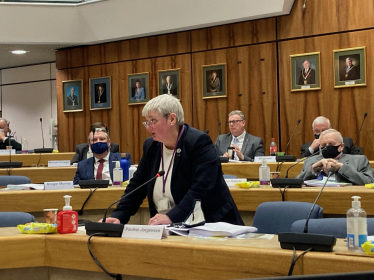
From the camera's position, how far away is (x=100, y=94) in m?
10.0

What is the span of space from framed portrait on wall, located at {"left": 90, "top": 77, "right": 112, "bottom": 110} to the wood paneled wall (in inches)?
4.6

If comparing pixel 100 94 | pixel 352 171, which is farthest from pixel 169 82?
pixel 352 171

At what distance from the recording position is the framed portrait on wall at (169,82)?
9.12 meters

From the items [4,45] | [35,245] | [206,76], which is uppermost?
[4,45]

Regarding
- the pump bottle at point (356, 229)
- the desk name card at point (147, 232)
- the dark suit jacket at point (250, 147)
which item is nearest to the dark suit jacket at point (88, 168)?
the dark suit jacket at point (250, 147)

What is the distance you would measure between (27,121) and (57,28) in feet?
12.0

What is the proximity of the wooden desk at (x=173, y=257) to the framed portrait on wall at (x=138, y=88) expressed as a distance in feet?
23.6

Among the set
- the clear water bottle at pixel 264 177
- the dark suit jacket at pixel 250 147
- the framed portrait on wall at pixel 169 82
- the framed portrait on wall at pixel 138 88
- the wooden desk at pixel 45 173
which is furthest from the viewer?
the framed portrait on wall at pixel 138 88

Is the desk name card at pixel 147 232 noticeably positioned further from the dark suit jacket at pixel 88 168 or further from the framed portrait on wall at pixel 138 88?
the framed portrait on wall at pixel 138 88

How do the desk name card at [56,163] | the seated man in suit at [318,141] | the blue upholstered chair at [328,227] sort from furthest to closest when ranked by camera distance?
the seated man in suit at [318,141] < the desk name card at [56,163] < the blue upholstered chair at [328,227]

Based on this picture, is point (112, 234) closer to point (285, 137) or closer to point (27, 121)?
point (285, 137)

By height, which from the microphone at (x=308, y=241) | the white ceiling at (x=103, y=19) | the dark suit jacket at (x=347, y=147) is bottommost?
the microphone at (x=308, y=241)

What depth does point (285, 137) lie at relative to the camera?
816cm

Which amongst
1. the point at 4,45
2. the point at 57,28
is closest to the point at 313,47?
the point at 57,28
